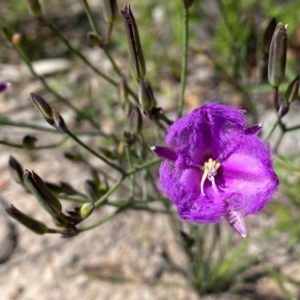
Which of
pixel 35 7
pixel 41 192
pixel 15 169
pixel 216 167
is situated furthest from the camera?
pixel 35 7

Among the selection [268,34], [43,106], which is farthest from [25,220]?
[268,34]

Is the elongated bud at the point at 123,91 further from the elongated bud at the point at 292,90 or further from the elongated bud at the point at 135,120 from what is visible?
the elongated bud at the point at 292,90

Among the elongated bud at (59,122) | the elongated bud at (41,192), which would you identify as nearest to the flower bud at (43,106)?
the elongated bud at (59,122)

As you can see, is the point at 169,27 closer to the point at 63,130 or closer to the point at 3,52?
the point at 3,52

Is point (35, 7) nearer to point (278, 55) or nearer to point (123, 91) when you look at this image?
point (123, 91)

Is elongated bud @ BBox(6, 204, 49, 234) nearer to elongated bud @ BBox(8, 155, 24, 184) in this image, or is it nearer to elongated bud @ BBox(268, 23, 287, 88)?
elongated bud @ BBox(8, 155, 24, 184)

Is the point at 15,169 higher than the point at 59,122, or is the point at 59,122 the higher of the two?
the point at 59,122
